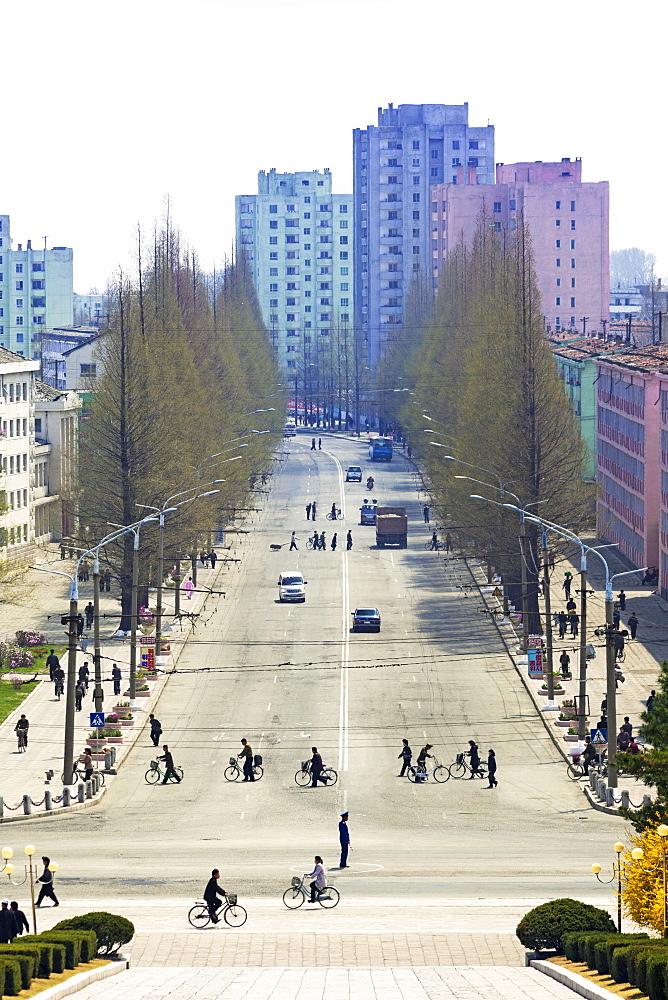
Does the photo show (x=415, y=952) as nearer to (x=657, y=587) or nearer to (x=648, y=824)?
(x=648, y=824)

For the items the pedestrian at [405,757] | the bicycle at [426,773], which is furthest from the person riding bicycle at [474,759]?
the pedestrian at [405,757]

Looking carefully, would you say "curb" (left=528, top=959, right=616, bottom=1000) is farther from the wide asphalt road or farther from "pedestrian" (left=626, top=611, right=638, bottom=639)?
"pedestrian" (left=626, top=611, right=638, bottom=639)

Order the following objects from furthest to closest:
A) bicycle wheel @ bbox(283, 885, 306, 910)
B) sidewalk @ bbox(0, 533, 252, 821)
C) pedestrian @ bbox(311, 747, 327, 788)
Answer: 1. sidewalk @ bbox(0, 533, 252, 821)
2. pedestrian @ bbox(311, 747, 327, 788)
3. bicycle wheel @ bbox(283, 885, 306, 910)

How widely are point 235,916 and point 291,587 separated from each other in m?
58.3

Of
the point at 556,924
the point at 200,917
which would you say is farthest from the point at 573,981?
the point at 200,917

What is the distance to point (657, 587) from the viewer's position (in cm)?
9950

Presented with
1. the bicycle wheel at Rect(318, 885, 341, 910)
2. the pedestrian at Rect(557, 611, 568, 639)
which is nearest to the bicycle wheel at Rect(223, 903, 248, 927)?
the bicycle wheel at Rect(318, 885, 341, 910)

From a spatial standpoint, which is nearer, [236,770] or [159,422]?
[236,770]

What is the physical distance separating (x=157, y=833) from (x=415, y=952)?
16.9 meters

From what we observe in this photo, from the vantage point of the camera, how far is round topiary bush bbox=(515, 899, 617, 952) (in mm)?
34469

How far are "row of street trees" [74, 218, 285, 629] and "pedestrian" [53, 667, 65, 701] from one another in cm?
876

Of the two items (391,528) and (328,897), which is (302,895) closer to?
(328,897)

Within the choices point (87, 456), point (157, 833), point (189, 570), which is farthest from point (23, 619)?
point (157, 833)

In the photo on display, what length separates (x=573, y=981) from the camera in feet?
101
